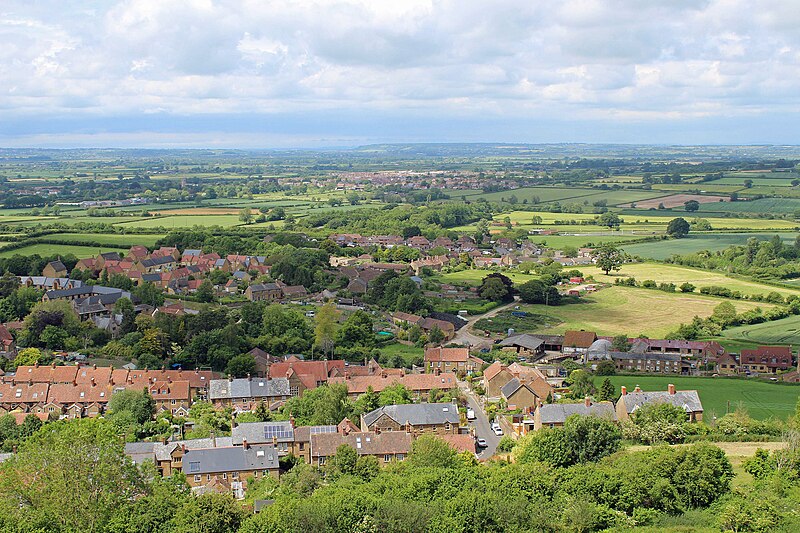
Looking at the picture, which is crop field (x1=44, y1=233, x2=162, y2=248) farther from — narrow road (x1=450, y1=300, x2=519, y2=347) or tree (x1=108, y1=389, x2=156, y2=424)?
tree (x1=108, y1=389, x2=156, y2=424)

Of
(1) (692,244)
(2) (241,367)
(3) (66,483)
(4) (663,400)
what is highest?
(3) (66,483)

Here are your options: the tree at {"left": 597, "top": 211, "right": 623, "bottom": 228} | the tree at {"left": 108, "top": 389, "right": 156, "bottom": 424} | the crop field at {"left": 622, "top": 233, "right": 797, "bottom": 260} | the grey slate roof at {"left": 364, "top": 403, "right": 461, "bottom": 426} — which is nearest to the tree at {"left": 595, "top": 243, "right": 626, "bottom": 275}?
the crop field at {"left": 622, "top": 233, "right": 797, "bottom": 260}

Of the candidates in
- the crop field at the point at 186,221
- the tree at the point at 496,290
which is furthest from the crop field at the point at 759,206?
the crop field at the point at 186,221

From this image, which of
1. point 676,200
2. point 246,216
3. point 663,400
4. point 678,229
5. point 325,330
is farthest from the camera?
point 676,200

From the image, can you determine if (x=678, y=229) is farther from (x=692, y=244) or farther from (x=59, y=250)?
(x=59, y=250)

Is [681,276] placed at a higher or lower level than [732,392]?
lower

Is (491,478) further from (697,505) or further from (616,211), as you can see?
(616,211)

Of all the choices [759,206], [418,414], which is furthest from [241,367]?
[759,206]
